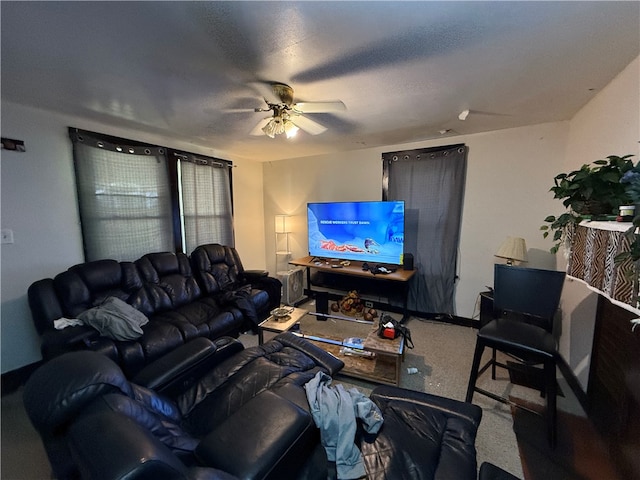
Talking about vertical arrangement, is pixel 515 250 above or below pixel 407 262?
above

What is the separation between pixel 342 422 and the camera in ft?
3.51

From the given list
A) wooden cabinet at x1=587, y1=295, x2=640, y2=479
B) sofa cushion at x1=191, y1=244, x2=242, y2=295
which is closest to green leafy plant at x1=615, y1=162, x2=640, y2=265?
wooden cabinet at x1=587, y1=295, x2=640, y2=479

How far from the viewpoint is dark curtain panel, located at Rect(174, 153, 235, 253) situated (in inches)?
137

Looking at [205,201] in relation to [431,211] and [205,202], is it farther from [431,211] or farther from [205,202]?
[431,211]

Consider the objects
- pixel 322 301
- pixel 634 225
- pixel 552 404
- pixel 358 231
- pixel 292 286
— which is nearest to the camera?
pixel 634 225

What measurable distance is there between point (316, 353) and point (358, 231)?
205cm

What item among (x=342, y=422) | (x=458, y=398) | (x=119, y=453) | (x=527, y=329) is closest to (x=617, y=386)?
(x=527, y=329)

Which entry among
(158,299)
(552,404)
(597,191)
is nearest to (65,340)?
(158,299)

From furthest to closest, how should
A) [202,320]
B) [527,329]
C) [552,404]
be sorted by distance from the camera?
[202,320] → [527,329] → [552,404]

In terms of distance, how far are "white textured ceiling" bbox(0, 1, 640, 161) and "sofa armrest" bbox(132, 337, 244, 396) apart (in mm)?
1779

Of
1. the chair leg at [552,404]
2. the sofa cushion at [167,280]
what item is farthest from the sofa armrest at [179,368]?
the chair leg at [552,404]

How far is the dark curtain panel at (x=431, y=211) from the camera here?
320 cm

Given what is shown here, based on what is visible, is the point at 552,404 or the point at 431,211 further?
the point at 431,211

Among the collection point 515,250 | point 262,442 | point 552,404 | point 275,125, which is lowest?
point 552,404
